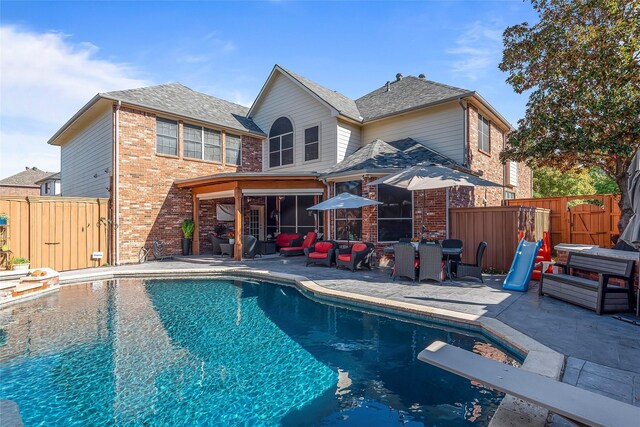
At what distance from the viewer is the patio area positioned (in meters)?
3.33

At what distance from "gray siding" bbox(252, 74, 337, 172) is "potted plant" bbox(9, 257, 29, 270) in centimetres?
972

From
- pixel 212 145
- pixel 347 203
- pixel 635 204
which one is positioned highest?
pixel 212 145

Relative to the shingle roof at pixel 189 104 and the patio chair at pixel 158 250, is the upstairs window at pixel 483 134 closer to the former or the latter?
the shingle roof at pixel 189 104

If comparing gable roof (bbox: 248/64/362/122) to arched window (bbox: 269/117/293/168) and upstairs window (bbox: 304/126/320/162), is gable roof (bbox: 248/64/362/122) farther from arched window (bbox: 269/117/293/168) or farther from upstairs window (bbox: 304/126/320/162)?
arched window (bbox: 269/117/293/168)

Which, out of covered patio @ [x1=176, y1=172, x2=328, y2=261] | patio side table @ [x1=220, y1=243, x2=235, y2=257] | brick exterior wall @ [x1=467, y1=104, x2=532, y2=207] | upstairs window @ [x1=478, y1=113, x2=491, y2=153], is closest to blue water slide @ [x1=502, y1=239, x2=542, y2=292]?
brick exterior wall @ [x1=467, y1=104, x2=532, y2=207]

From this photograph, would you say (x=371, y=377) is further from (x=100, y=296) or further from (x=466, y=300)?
(x=100, y=296)

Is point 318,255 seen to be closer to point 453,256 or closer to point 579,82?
point 453,256

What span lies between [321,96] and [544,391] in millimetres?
13295

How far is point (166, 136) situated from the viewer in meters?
13.1

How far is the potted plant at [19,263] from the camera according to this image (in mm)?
9453

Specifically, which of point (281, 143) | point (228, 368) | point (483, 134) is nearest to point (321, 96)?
point (281, 143)

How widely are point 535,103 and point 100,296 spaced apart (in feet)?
43.6

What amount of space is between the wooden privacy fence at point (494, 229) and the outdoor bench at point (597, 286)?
3.02 meters

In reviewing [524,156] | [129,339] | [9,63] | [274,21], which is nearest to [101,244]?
[9,63]
